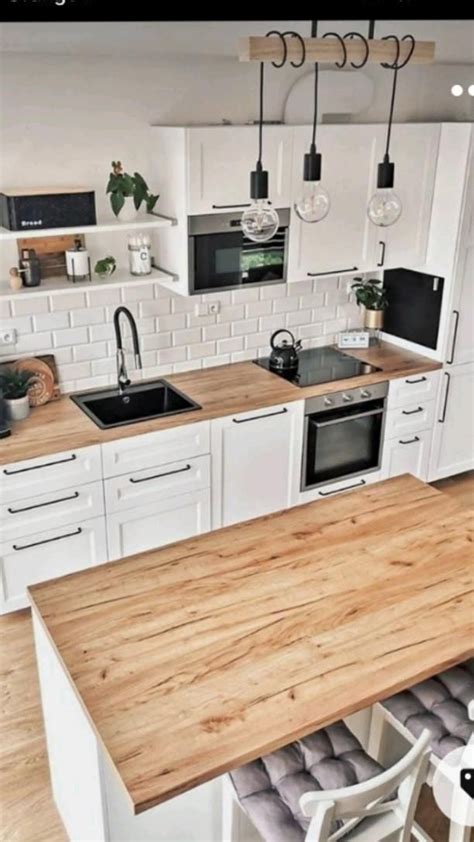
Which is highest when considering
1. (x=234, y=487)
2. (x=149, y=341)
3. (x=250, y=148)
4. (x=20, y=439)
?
(x=250, y=148)

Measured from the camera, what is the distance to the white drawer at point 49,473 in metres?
3.04

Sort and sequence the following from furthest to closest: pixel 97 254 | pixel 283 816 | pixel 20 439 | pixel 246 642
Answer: pixel 97 254, pixel 20 439, pixel 246 642, pixel 283 816

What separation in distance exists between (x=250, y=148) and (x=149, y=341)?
111 centimetres

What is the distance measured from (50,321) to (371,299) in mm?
1889

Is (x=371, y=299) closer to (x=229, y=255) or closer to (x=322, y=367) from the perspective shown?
(x=322, y=367)

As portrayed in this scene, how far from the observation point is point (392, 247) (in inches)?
155

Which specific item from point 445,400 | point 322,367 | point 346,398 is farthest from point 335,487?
point 445,400

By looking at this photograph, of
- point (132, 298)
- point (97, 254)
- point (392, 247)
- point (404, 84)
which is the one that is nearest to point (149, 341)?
point (132, 298)

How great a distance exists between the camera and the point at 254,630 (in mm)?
1893

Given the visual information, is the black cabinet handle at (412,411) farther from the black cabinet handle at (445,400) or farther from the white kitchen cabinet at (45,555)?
the white kitchen cabinet at (45,555)

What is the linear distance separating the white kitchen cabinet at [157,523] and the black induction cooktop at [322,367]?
0.82 metres

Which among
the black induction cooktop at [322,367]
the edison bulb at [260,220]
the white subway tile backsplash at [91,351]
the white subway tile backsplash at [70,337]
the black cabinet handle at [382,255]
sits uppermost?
the edison bulb at [260,220]

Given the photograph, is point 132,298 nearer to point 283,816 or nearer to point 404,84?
point 404,84

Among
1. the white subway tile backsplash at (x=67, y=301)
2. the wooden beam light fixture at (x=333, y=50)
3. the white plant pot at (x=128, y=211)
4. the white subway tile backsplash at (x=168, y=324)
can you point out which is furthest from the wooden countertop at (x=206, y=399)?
the wooden beam light fixture at (x=333, y=50)
